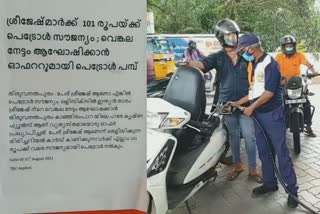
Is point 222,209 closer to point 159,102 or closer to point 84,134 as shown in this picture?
point 159,102

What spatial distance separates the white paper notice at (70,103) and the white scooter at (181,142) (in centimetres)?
181

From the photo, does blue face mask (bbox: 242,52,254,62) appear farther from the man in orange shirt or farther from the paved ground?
the man in orange shirt

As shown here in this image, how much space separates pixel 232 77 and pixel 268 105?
0.78 meters

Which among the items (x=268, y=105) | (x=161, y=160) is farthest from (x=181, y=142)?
(x=268, y=105)

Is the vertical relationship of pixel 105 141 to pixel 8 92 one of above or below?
below

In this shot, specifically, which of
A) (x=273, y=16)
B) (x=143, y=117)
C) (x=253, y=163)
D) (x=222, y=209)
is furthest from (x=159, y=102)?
(x=273, y=16)

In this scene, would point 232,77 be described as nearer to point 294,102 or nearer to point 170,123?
point 294,102

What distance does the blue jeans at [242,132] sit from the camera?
4770 mm

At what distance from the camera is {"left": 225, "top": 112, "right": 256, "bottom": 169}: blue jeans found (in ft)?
15.6

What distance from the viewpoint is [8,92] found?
129cm

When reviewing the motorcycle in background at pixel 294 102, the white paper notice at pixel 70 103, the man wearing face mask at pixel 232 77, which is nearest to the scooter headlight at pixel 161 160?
the man wearing face mask at pixel 232 77

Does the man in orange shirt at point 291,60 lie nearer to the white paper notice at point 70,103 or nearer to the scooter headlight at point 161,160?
the scooter headlight at point 161,160

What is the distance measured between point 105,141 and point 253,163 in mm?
3857

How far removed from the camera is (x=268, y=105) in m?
4.12
